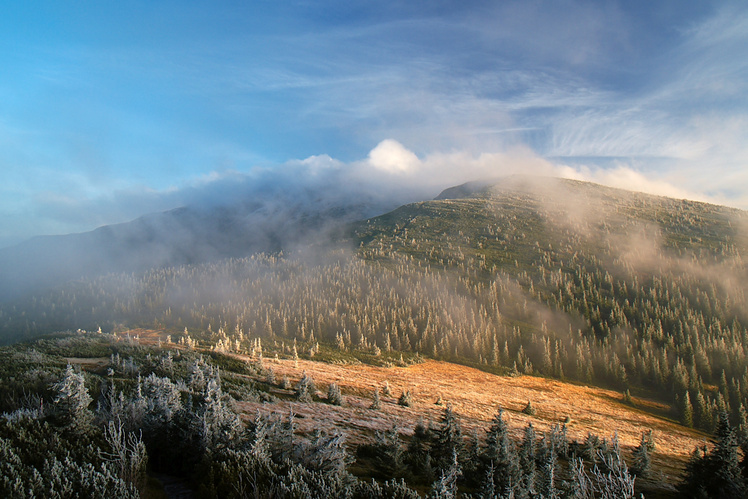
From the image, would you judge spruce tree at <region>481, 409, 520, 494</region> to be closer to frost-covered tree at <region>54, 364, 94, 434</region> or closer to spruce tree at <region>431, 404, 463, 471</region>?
spruce tree at <region>431, 404, 463, 471</region>

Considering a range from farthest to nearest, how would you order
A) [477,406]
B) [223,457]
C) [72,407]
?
[477,406] < [72,407] < [223,457]

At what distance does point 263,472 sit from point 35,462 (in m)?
9.22

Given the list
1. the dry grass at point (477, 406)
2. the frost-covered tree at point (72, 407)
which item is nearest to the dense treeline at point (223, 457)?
the frost-covered tree at point (72, 407)

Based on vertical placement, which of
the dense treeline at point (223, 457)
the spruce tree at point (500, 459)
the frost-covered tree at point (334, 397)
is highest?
the dense treeline at point (223, 457)

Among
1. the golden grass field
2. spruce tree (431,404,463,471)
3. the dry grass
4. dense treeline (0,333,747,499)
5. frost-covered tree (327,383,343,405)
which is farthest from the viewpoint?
frost-covered tree (327,383,343,405)

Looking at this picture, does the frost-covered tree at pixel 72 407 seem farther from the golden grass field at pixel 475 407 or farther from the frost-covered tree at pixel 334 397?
the frost-covered tree at pixel 334 397

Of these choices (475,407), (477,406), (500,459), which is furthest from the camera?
(477,406)

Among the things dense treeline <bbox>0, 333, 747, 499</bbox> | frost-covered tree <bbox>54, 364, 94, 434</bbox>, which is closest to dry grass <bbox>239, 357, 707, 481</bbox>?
dense treeline <bbox>0, 333, 747, 499</bbox>

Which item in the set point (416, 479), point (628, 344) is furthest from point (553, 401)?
point (416, 479)

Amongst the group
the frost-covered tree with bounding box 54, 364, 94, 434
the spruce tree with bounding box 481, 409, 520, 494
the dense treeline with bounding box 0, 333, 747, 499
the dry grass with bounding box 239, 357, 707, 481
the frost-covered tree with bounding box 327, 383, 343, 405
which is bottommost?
the dry grass with bounding box 239, 357, 707, 481

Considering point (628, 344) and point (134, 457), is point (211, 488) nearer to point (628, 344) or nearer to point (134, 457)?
point (134, 457)

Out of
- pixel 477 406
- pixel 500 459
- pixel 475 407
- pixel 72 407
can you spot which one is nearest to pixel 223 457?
pixel 72 407

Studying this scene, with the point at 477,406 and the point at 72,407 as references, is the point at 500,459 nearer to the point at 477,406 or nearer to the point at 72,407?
the point at 72,407

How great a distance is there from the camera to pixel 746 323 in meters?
167
